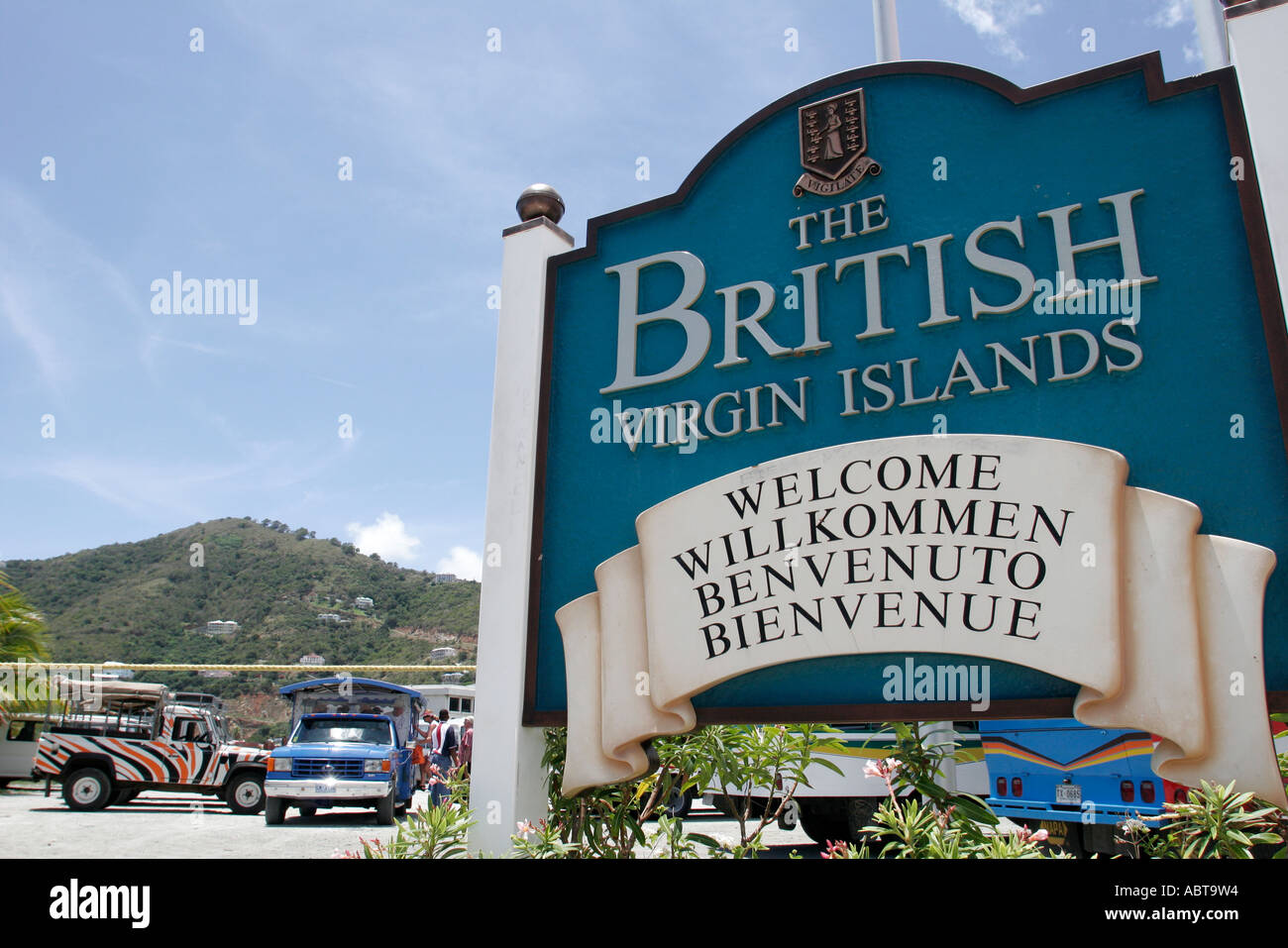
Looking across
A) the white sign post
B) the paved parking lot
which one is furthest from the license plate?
the white sign post

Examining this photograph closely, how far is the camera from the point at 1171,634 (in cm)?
340

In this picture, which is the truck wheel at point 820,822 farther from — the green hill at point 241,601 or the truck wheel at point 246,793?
the green hill at point 241,601

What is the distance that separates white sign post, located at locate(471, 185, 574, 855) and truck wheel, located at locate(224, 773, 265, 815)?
14.0 meters

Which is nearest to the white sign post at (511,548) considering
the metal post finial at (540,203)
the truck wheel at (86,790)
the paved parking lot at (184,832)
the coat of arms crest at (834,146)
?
the metal post finial at (540,203)

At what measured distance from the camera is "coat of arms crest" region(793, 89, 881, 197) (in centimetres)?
475

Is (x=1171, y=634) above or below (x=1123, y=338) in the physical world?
below

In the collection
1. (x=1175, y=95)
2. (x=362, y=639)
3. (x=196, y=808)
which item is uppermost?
(x=362, y=639)

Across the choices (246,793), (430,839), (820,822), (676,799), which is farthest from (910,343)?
(246,793)

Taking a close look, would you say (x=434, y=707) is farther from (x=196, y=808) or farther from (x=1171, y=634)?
(x=1171, y=634)

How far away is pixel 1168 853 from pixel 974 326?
7.92 feet

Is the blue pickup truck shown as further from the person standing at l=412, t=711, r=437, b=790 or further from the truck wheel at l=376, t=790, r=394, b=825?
the person standing at l=412, t=711, r=437, b=790

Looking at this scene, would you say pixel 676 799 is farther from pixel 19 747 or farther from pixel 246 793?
pixel 19 747
